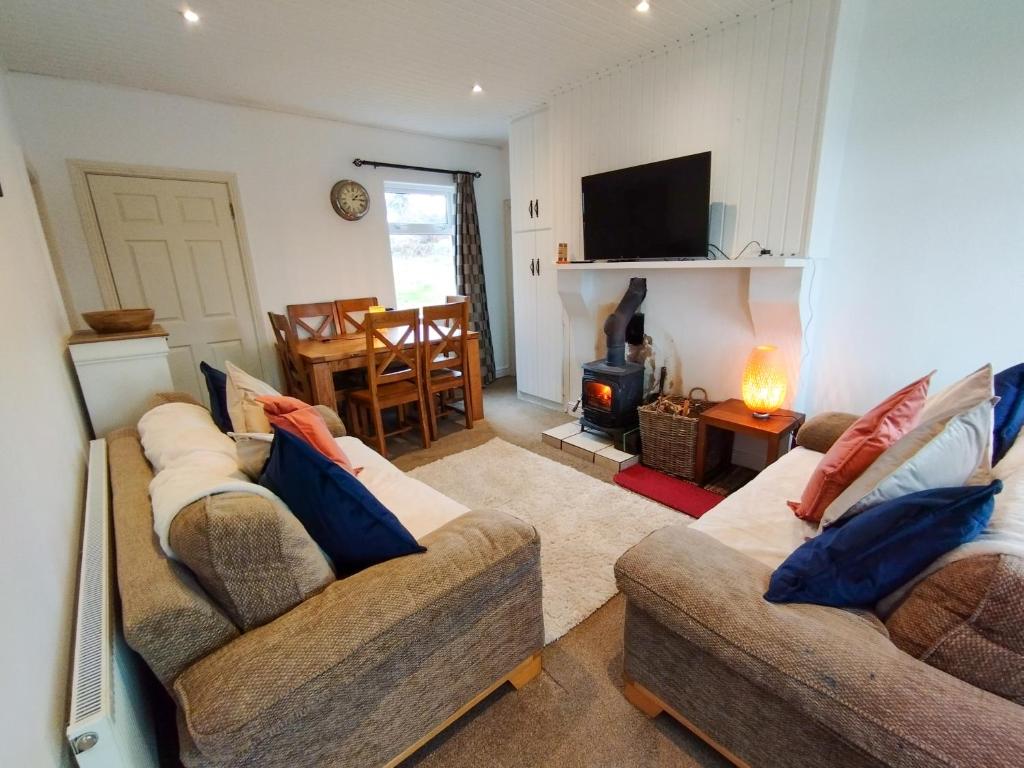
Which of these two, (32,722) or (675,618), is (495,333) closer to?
(675,618)

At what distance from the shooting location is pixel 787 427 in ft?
7.39

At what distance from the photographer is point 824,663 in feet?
2.76

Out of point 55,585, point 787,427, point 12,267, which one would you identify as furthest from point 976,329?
point 12,267

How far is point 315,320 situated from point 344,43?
2175mm

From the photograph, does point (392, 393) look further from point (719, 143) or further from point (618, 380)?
point (719, 143)

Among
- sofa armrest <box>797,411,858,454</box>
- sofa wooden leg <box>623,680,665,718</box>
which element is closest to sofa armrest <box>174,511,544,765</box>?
sofa wooden leg <box>623,680,665,718</box>

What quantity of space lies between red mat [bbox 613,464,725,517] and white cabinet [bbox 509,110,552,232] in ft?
6.87

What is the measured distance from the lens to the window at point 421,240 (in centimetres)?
441

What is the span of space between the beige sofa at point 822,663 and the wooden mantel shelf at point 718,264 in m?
1.63

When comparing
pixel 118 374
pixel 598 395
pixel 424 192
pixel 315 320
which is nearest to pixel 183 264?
pixel 315 320

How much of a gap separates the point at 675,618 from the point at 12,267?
2.21 meters

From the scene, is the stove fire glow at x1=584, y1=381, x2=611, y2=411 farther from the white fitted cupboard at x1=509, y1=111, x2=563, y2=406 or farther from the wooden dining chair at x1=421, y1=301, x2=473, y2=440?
the wooden dining chair at x1=421, y1=301, x2=473, y2=440

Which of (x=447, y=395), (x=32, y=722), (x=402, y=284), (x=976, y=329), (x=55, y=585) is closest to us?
(x=32, y=722)

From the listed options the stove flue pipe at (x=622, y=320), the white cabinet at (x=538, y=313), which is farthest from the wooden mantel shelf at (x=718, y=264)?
the white cabinet at (x=538, y=313)
